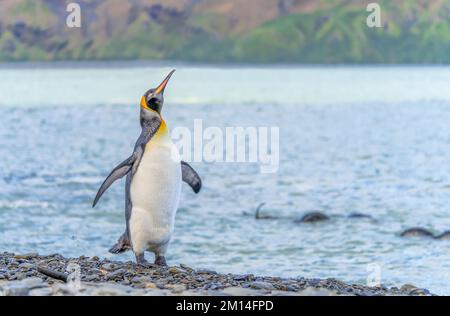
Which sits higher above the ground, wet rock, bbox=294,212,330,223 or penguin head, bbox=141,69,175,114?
penguin head, bbox=141,69,175,114

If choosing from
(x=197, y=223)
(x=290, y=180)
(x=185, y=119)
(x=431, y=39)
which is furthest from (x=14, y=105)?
(x=431, y=39)

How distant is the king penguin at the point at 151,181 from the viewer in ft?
21.5

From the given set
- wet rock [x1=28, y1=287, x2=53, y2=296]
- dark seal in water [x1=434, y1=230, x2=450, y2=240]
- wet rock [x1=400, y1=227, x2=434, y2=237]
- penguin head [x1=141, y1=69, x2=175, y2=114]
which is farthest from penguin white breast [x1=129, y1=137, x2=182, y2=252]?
wet rock [x1=400, y1=227, x2=434, y2=237]

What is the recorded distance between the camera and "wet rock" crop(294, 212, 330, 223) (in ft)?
55.6

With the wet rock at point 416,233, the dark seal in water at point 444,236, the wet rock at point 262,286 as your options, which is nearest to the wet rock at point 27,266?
the wet rock at point 262,286

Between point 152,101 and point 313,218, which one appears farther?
point 313,218

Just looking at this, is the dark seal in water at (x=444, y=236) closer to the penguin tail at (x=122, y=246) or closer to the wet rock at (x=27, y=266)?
the penguin tail at (x=122, y=246)

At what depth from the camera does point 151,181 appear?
6566 millimetres

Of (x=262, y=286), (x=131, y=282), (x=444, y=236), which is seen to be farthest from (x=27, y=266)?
(x=444, y=236)

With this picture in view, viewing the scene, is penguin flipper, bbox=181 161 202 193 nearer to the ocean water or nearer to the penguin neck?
the penguin neck

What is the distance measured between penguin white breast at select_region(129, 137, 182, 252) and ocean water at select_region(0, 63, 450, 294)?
3.63 m

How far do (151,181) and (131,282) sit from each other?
45.9 inches

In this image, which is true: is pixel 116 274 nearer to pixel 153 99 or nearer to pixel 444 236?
pixel 153 99

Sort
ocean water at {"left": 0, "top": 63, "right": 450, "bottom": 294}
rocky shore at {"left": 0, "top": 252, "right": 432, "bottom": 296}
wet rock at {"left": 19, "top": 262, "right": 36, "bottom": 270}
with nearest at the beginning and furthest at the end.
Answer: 1. rocky shore at {"left": 0, "top": 252, "right": 432, "bottom": 296}
2. wet rock at {"left": 19, "top": 262, "right": 36, "bottom": 270}
3. ocean water at {"left": 0, "top": 63, "right": 450, "bottom": 294}
